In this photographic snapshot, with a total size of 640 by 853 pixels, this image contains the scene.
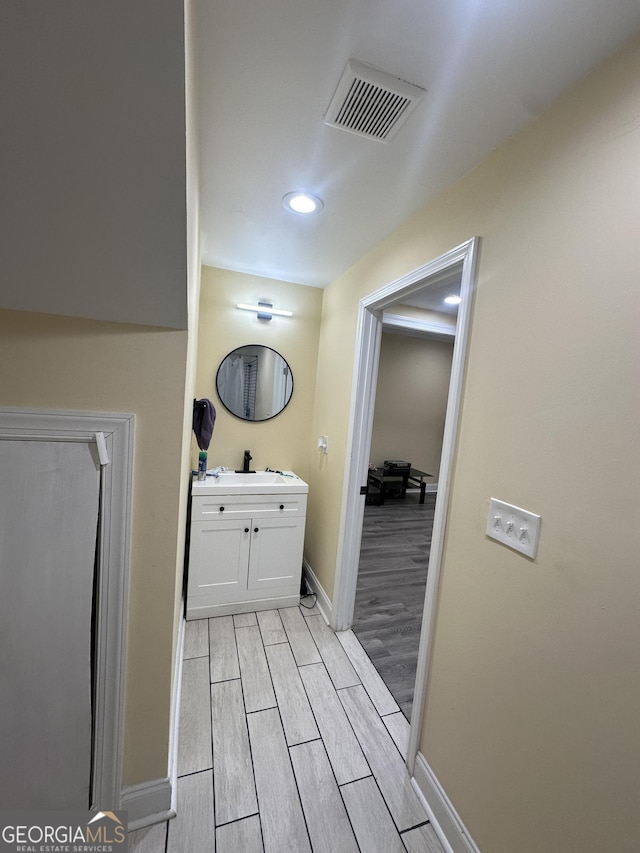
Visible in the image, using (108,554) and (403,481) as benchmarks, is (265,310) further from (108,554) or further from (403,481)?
(403,481)

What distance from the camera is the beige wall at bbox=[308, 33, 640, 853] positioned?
77cm

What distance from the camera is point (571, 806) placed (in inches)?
32.2

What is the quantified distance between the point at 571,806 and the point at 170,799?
126 centimetres

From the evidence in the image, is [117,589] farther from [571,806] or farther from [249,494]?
[571,806]

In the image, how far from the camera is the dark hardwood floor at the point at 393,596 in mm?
1911

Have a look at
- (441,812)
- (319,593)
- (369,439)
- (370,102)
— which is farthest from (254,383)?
(441,812)

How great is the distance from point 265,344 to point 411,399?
329 cm

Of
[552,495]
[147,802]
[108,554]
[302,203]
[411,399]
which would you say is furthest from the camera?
[411,399]

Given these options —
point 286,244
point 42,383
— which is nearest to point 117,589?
point 42,383

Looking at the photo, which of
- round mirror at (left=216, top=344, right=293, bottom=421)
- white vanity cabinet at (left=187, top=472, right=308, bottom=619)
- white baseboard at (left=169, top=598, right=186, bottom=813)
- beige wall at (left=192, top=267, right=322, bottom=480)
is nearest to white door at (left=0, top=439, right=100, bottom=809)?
white baseboard at (left=169, top=598, right=186, bottom=813)

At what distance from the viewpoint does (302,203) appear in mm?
1553

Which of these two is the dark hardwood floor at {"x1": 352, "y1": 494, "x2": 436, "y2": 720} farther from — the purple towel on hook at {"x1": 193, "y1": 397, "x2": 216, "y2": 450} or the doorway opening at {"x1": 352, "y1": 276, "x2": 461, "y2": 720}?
the purple towel on hook at {"x1": 193, "y1": 397, "x2": 216, "y2": 450}

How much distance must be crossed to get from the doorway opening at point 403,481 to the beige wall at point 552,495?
0.44 meters

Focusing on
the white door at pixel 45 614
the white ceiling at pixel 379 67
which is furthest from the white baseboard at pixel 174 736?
the white ceiling at pixel 379 67
